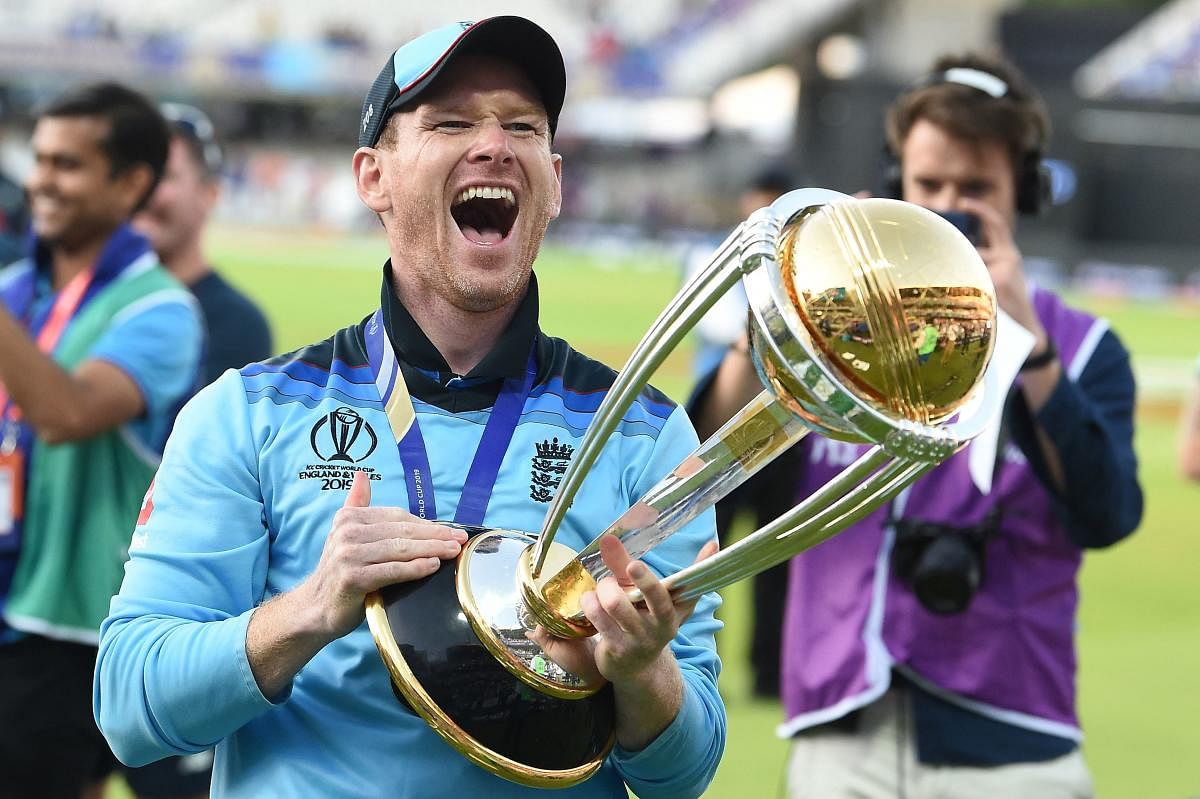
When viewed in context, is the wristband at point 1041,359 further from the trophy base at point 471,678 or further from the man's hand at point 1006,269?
the trophy base at point 471,678

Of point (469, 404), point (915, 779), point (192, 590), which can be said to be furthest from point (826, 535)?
point (915, 779)

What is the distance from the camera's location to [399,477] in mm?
1928

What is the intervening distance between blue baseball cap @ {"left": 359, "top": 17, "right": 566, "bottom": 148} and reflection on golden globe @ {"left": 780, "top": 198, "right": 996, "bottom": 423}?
742 millimetres

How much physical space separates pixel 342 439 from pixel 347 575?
35 cm

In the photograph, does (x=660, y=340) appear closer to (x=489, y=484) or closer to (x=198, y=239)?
(x=489, y=484)

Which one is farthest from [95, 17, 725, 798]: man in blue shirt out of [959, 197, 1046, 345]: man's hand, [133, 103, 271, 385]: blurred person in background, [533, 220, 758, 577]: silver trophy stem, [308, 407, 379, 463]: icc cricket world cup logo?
[133, 103, 271, 385]: blurred person in background

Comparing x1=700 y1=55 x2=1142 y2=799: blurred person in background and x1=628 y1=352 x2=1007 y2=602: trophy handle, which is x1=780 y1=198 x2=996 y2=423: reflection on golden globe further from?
x1=700 y1=55 x2=1142 y2=799: blurred person in background

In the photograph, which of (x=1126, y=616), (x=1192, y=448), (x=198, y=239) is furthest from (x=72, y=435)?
(x=1126, y=616)

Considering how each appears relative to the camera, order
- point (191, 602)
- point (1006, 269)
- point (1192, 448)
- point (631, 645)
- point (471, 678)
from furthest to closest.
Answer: point (1192, 448) < point (1006, 269) < point (191, 602) < point (471, 678) < point (631, 645)

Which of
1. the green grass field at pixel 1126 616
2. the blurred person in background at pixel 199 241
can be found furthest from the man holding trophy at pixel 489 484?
the green grass field at pixel 1126 616

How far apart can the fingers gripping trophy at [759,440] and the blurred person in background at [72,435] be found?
2227 mm

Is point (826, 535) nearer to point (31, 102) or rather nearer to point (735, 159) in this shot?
point (735, 159)

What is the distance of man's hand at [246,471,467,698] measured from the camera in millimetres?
1630

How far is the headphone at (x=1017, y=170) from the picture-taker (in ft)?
10.5
